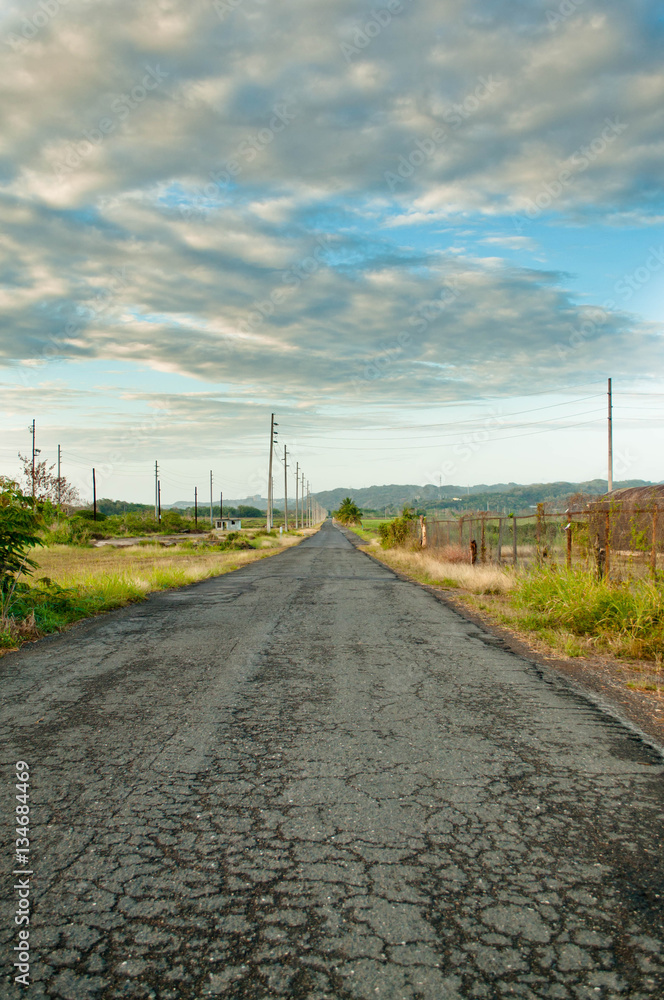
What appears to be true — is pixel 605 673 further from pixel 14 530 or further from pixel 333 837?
pixel 14 530

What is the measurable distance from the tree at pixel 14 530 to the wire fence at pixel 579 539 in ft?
30.1

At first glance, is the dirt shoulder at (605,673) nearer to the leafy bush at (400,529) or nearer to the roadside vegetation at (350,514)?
the leafy bush at (400,529)

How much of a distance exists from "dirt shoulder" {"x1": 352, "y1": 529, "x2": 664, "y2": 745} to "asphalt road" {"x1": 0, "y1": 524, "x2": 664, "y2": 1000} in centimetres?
31

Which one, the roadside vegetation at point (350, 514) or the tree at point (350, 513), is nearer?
the roadside vegetation at point (350, 514)

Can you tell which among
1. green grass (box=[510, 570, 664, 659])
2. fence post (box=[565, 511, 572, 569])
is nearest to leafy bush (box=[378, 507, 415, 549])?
fence post (box=[565, 511, 572, 569])

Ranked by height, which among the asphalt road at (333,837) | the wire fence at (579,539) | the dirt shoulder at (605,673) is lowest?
the dirt shoulder at (605,673)

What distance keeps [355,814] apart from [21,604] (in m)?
8.20

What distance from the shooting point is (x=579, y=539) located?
12.2 meters

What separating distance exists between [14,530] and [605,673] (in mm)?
8845

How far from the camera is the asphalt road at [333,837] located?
2.47m

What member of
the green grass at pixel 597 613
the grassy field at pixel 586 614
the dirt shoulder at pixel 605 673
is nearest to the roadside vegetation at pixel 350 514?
the grassy field at pixel 586 614

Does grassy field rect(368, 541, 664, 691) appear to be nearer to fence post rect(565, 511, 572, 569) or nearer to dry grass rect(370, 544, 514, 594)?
fence post rect(565, 511, 572, 569)

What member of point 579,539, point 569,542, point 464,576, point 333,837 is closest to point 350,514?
point 464,576

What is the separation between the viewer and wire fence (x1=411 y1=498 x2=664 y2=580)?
10.3m
